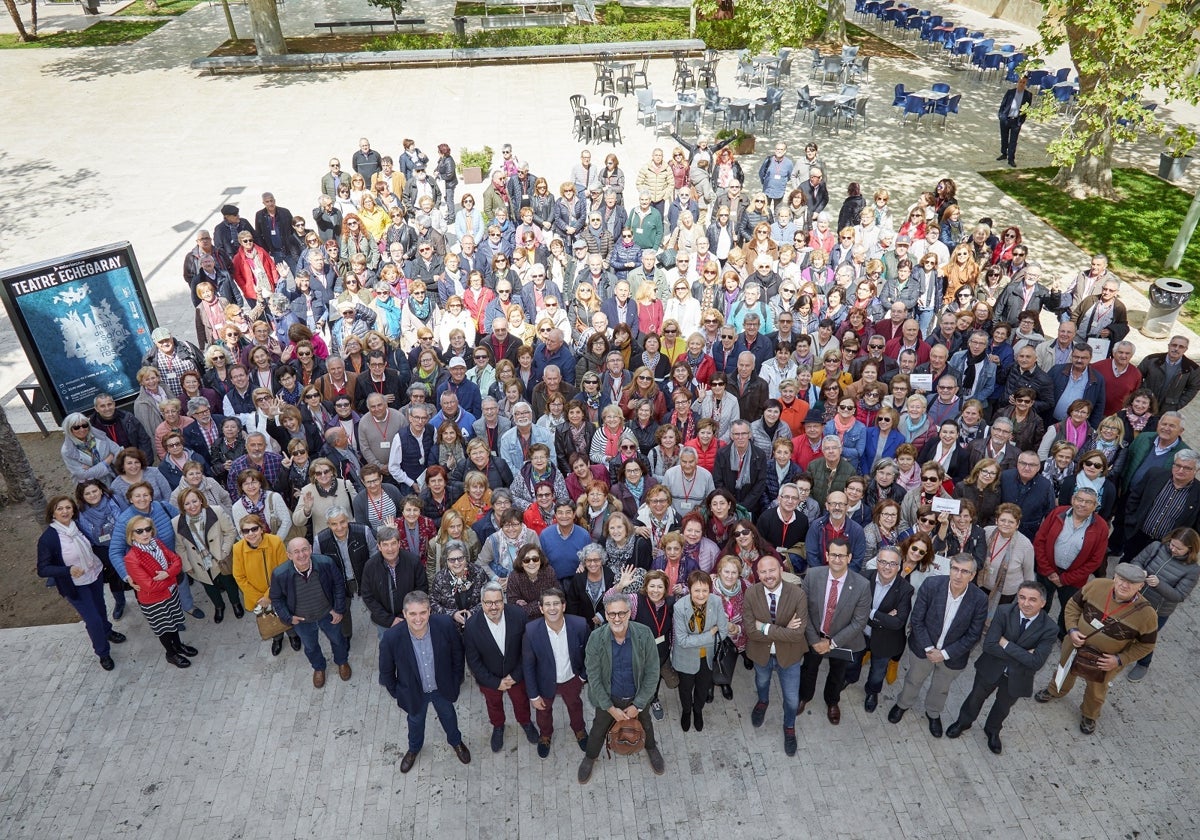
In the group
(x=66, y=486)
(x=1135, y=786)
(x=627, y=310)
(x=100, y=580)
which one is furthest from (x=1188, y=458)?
(x=66, y=486)

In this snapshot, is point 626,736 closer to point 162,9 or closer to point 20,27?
point 20,27

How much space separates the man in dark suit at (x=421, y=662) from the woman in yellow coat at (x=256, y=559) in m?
1.57

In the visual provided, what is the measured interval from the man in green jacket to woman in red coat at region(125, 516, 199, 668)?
4048mm

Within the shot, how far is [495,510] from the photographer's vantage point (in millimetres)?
7344

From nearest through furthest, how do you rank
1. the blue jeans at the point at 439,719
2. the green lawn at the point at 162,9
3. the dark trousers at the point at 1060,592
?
the blue jeans at the point at 439,719 → the dark trousers at the point at 1060,592 → the green lawn at the point at 162,9

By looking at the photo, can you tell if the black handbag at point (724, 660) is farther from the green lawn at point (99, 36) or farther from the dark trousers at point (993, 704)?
the green lawn at point (99, 36)

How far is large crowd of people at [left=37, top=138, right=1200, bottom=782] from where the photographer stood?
656 centimetres

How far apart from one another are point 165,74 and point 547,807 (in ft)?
103

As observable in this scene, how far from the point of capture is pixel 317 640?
7.38 m

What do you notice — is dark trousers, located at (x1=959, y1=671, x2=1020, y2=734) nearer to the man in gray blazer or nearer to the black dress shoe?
the black dress shoe

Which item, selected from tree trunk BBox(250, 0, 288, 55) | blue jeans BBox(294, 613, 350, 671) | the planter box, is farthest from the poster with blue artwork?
tree trunk BBox(250, 0, 288, 55)

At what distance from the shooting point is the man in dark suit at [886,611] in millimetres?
6574

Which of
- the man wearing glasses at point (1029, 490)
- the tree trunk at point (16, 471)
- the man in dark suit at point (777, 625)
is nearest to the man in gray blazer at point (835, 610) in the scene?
the man in dark suit at point (777, 625)

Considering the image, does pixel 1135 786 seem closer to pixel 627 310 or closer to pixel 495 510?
pixel 495 510
